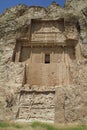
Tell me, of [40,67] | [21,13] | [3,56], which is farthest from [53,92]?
[21,13]

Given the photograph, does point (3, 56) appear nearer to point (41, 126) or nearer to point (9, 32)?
point (9, 32)

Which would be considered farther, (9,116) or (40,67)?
(40,67)

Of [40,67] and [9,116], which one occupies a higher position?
[40,67]

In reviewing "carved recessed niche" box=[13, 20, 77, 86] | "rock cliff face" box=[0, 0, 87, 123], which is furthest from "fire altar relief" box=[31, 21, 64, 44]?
"rock cliff face" box=[0, 0, 87, 123]

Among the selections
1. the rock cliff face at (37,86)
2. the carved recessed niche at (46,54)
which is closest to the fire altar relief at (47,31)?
the carved recessed niche at (46,54)

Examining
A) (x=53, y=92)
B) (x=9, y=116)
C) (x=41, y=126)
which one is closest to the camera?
(x=41, y=126)

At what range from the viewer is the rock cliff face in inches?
530

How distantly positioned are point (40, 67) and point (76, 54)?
2.74 metres

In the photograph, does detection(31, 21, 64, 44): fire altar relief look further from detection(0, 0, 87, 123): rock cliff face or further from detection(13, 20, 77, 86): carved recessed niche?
detection(0, 0, 87, 123): rock cliff face


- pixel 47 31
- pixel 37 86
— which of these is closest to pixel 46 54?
pixel 47 31

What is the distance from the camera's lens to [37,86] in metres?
15.2

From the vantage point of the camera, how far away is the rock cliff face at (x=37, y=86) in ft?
44.2

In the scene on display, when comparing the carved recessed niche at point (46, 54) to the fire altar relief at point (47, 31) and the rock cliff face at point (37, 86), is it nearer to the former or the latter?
the fire altar relief at point (47, 31)

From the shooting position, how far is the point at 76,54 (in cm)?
1664
